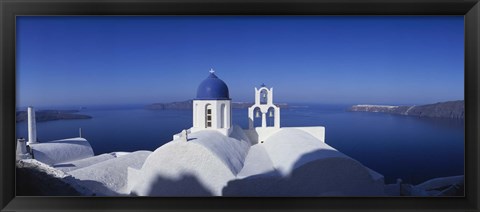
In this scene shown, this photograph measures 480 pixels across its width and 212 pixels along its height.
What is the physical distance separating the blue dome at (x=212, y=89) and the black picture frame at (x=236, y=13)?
3.70m

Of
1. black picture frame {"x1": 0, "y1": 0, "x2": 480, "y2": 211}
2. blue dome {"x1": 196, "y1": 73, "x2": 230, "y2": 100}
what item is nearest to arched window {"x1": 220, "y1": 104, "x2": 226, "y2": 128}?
blue dome {"x1": 196, "y1": 73, "x2": 230, "y2": 100}

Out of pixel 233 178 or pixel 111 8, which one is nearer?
pixel 111 8

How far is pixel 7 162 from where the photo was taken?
370 cm

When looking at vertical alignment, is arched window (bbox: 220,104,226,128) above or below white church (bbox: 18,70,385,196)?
above

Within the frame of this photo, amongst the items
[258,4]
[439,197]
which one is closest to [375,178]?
[439,197]

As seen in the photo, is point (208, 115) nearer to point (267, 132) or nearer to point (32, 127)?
point (267, 132)

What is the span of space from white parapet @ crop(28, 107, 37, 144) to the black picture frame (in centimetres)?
313

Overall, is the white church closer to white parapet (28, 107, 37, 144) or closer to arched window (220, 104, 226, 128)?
white parapet (28, 107, 37, 144)

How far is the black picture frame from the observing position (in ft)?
11.6

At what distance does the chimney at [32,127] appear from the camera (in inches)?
251

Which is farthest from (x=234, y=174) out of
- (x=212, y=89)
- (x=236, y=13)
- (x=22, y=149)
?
(x=22, y=149)

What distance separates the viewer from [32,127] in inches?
261

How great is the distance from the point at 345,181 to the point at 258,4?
3.14 metres

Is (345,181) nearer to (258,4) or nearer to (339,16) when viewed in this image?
(339,16)
